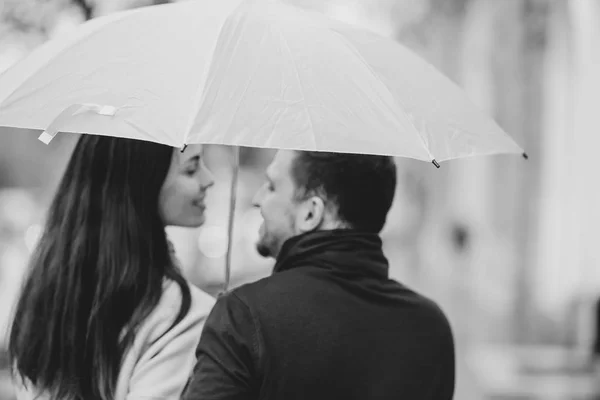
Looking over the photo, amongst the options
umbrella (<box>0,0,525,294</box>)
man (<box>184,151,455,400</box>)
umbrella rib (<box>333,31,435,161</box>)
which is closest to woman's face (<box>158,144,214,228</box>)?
man (<box>184,151,455,400</box>)

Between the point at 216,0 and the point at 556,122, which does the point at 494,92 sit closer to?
the point at 556,122

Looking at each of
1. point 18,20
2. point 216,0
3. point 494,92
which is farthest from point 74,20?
point 494,92

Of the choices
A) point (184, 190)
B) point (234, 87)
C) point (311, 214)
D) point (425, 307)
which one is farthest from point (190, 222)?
point (425, 307)

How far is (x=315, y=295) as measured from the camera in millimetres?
2941

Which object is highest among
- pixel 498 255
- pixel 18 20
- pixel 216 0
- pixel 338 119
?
pixel 18 20

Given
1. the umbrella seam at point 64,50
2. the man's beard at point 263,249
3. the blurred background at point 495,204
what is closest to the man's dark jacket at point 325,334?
the man's beard at point 263,249

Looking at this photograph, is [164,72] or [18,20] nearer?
[164,72]

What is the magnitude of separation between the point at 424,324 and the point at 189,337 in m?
0.60

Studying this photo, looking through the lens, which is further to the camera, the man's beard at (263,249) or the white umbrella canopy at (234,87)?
the man's beard at (263,249)

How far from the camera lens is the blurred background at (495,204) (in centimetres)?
1141

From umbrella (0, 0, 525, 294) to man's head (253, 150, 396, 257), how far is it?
0.12 metres

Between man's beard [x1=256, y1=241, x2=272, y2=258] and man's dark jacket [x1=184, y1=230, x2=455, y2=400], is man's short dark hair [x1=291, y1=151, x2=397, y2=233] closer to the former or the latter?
man's dark jacket [x1=184, y1=230, x2=455, y2=400]

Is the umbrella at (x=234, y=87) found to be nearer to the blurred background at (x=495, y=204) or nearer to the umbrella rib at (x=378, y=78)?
the umbrella rib at (x=378, y=78)

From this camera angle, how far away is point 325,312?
2.94 metres
